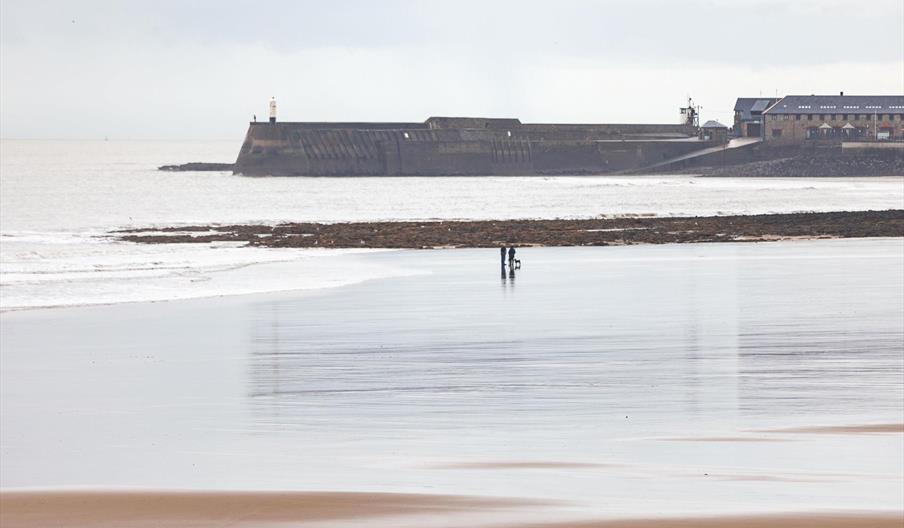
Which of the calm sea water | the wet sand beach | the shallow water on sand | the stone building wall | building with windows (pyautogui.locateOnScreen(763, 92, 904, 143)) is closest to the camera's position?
the wet sand beach

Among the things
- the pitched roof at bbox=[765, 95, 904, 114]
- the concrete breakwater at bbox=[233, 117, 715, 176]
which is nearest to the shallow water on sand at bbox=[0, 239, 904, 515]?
the concrete breakwater at bbox=[233, 117, 715, 176]

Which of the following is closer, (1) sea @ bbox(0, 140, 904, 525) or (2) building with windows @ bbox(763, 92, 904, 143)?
(1) sea @ bbox(0, 140, 904, 525)

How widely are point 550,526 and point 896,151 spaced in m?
112

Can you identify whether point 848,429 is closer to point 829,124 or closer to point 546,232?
point 546,232

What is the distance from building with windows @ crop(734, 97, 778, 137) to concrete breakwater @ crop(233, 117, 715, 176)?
495 centimetres

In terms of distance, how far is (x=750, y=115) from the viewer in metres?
125

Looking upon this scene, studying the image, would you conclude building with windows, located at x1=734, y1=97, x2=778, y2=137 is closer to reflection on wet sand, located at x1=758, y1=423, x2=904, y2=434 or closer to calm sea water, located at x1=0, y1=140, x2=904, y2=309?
calm sea water, located at x1=0, y1=140, x2=904, y2=309

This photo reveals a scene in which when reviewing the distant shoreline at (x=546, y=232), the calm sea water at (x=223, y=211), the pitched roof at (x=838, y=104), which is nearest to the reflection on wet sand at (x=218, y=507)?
the calm sea water at (x=223, y=211)

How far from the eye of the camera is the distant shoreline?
112ft

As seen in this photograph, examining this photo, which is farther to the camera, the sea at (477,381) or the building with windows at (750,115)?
the building with windows at (750,115)

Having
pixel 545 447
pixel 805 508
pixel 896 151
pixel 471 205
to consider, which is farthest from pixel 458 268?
pixel 896 151

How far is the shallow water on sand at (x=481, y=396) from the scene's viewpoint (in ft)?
26.6

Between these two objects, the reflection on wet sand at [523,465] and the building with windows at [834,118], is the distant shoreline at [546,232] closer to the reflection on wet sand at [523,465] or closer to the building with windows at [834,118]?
the reflection on wet sand at [523,465]

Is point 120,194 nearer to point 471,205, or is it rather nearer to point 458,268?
point 471,205
